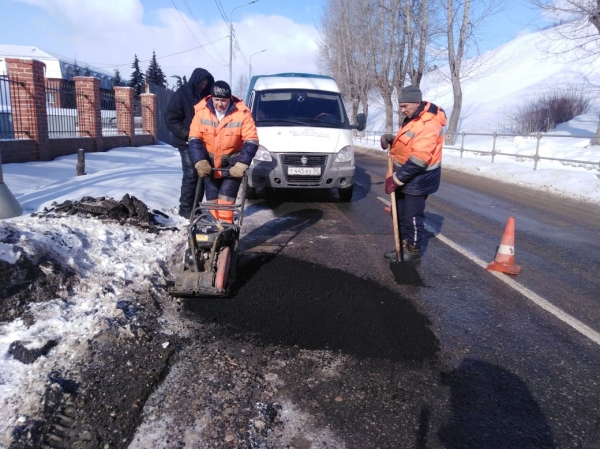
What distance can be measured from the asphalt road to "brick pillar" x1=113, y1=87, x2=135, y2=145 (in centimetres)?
1175

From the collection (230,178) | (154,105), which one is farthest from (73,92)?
(230,178)

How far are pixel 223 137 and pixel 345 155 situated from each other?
3898mm

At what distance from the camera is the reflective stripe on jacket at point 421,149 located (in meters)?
4.80

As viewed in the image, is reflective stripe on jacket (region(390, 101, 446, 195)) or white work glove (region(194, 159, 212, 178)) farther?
reflective stripe on jacket (region(390, 101, 446, 195))

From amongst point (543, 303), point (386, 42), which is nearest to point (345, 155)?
point (543, 303)

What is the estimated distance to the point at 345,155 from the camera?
8.24 meters

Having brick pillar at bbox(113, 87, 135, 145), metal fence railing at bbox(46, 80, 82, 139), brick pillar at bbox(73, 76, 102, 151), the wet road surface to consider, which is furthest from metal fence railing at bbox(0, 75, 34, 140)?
the wet road surface

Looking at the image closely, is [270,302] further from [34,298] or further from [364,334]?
[34,298]

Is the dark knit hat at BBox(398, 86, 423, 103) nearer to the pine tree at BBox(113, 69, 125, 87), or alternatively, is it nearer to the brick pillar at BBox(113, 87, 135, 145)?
the brick pillar at BBox(113, 87, 135, 145)

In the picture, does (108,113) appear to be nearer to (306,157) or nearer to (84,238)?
(306,157)

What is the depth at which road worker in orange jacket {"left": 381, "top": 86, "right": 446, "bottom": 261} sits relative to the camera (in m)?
4.82

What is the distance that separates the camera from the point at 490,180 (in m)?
14.6

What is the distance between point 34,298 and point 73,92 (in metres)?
12.9

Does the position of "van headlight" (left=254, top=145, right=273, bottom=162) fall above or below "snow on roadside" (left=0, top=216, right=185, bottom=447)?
above
